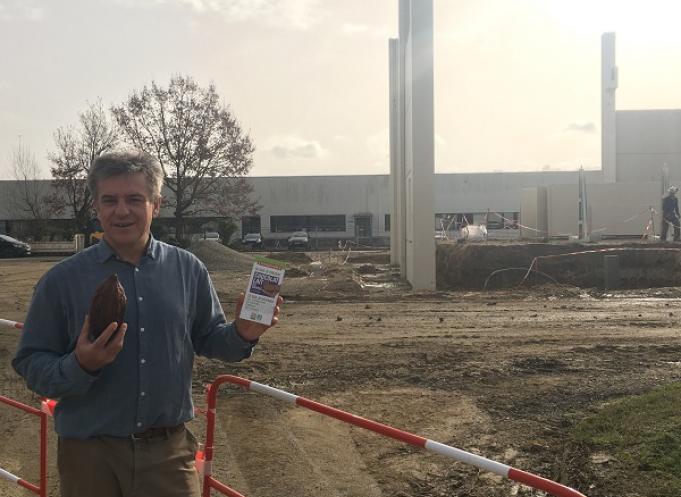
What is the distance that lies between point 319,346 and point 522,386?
3544mm

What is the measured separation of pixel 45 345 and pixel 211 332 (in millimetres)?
670

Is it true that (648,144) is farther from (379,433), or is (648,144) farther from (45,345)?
(45,345)

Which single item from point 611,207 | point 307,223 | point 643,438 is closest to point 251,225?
point 307,223

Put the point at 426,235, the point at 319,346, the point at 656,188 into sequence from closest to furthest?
1. the point at 319,346
2. the point at 426,235
3. the point at 656,188

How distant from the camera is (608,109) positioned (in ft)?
149

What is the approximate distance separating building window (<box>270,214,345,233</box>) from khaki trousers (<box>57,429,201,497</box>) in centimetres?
6012

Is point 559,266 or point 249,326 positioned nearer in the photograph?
point 249,326

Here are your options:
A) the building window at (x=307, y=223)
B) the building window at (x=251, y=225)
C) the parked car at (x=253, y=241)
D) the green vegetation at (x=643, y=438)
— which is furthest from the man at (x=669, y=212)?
the building window at (x=251, y=225)

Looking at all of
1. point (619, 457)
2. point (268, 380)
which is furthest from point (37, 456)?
point (619, 457)

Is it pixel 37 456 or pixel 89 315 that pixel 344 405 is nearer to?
pixel 37 456

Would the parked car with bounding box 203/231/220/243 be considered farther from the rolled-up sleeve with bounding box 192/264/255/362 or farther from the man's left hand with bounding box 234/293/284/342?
the man's left hand with bounding box 234/293/284/342

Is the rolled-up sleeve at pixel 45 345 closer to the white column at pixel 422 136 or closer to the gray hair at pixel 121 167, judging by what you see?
the gray hair at pixel 121 167

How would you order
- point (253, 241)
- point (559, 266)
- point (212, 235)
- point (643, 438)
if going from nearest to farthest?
point (643, 438), point (559, 266), point (212, 235), point (253, 241)

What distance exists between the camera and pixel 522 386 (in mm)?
7941
